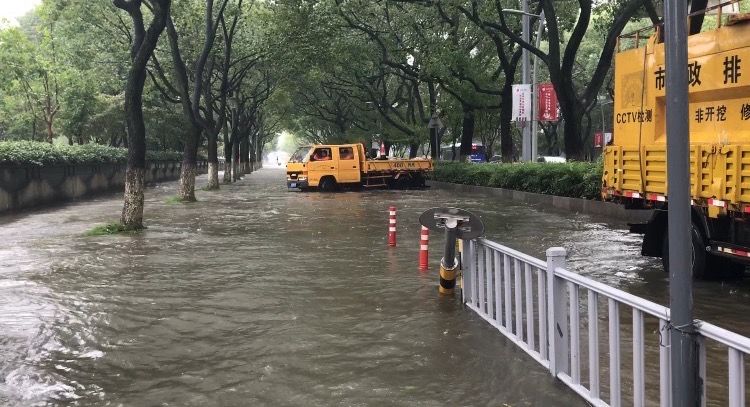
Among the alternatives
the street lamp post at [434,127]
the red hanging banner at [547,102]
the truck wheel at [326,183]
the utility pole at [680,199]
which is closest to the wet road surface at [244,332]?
the utility pole at [680,199]

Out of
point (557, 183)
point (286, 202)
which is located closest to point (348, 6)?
point (286, 202)

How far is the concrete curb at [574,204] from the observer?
14773 millimetres

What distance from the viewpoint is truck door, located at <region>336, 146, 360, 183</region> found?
29.3m

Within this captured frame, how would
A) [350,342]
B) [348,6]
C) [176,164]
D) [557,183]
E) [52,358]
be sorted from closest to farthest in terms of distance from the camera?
1. [52,358]
2. [350,342]
3. [557,183]
4. [348,6]
5. [176,164]

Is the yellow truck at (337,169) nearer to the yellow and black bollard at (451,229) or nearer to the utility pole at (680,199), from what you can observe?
the yellow and black bollard at (451,229)

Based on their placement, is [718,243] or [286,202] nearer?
[718,243]

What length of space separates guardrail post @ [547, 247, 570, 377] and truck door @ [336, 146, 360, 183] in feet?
82.1

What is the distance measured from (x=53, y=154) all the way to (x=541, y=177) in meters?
15.6

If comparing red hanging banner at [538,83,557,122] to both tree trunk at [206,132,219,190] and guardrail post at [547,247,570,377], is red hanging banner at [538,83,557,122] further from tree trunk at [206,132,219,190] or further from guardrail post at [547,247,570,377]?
guardrail post at [547,247,570,377]

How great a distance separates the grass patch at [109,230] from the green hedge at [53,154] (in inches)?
261

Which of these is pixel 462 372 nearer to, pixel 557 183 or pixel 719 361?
pixel 719 361

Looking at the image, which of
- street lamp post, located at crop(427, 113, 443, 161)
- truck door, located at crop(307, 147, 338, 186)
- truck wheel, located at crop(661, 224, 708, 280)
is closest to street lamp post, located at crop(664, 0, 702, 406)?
truck wheel, located at crop(661, 224, 708, 280)

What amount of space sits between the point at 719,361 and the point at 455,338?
1981 millimetres

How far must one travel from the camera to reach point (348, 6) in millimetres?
25938
